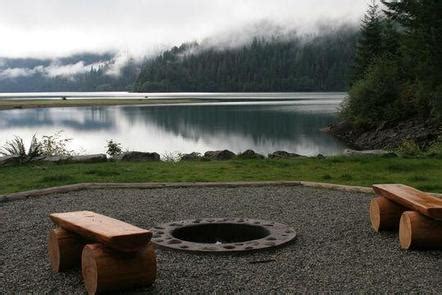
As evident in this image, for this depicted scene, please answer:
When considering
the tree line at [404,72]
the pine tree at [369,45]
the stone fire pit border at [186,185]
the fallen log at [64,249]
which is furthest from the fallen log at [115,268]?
the pine tree at [369,45]

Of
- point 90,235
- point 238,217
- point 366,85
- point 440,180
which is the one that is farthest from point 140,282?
point 366,85

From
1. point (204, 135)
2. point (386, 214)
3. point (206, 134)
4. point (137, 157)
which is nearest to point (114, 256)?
point (386, 214)

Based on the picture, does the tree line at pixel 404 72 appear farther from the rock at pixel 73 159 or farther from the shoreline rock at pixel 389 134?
the rock at pixel 73 159

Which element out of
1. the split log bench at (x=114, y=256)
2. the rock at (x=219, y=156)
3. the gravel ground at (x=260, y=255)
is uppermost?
the split log bench at (x=114, y=256)

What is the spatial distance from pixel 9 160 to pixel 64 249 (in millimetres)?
10115

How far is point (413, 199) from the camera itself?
7.16m

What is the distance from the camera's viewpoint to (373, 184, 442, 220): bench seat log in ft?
21.6

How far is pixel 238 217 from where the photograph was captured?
8844 mm

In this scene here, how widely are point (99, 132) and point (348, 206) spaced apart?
36563 mm

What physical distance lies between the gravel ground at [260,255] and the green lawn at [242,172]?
88.0 inches

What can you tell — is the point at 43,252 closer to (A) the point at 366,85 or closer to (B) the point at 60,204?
(B) the point at 60,204

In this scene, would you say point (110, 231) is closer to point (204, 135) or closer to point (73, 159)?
point (73, 159)

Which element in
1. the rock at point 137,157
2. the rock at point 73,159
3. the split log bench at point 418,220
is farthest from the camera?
the rock at point 137,157

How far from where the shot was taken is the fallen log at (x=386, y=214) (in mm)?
7844
